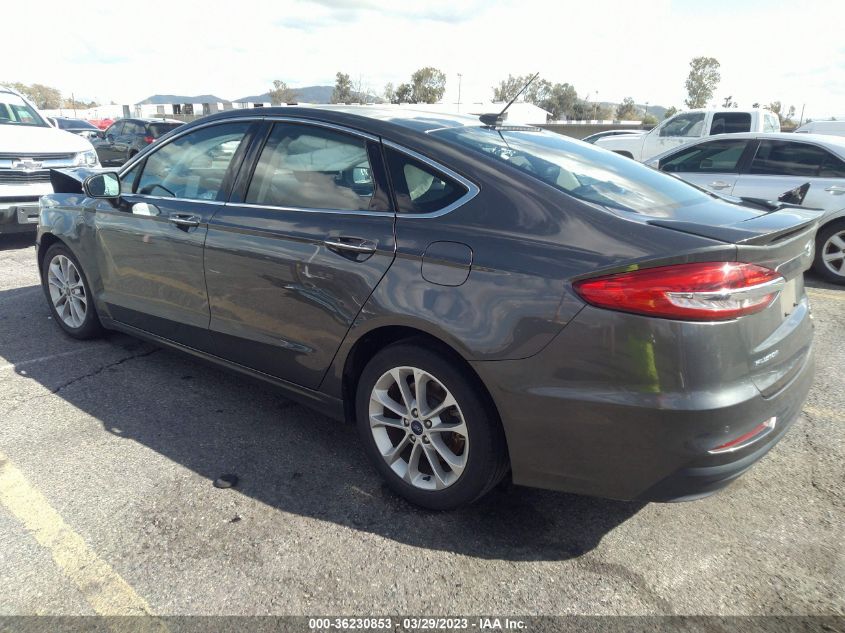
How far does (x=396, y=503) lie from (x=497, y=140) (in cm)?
173

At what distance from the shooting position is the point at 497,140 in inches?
117

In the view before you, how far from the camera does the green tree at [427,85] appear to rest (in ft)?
263

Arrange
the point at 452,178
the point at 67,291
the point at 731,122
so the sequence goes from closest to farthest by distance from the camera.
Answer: the point at 452,178 → the point at 67,291 → the point at 731,122

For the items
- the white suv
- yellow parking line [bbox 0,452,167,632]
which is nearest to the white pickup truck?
the white suv

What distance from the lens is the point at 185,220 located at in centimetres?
352

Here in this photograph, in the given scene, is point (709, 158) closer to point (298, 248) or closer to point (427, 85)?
point (298, 248)

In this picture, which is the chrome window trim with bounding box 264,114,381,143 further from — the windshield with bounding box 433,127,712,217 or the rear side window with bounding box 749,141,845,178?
the rear side window with bounding box 749,141,845,178

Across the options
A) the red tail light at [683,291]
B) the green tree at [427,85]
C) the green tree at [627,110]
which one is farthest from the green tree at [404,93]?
the red tail light at [683,291]

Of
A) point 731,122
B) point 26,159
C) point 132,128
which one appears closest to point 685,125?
point 731,122

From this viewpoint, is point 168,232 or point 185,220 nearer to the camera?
point 185,220

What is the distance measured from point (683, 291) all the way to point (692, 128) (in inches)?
529

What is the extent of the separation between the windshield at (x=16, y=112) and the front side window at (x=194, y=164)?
20.4 ft

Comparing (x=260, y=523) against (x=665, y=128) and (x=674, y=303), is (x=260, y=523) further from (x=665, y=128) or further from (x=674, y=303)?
(x=665, y=128)

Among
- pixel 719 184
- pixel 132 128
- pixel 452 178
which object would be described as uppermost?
pixel 452 178
